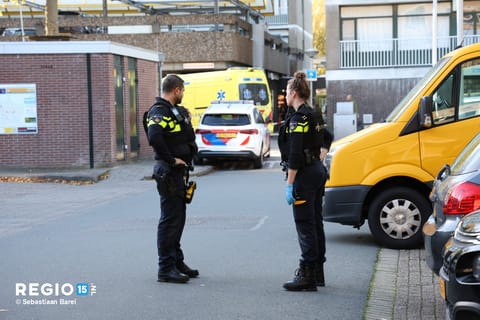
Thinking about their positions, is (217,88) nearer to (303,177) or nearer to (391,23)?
(391,23)

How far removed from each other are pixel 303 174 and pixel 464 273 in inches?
101

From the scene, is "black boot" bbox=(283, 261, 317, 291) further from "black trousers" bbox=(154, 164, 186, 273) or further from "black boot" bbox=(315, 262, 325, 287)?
"black trousers" bbox=(154, 164, 186, 273)

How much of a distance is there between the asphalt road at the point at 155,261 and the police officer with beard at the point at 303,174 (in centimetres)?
23

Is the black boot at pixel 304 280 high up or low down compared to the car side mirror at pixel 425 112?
down

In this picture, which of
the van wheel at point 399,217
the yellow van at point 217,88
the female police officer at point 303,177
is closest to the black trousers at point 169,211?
the female police officer at point 303,177

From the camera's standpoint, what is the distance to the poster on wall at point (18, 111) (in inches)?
831

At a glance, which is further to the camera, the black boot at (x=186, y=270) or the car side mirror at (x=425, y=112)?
the car side mirror at (x=425, y=112)

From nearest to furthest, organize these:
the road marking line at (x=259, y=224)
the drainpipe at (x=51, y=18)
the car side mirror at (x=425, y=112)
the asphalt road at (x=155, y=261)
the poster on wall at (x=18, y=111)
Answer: the asphalt road at (x=155, y=261), the car side mirror at (x=425, y=112), the road marking line at (x=259, y=224), the poster on wall at (x=18, y=111), the drainpipe at (x=51, y=18)

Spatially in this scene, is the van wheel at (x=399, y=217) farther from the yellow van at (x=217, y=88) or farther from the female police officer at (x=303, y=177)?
the yellow van at (x=217, y=88)

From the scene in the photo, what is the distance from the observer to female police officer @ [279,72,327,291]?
6.95 m

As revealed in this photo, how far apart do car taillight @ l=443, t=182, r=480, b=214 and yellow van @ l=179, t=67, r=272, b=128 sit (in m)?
27.0

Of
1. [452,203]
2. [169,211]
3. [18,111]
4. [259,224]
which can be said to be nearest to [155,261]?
[169,211]

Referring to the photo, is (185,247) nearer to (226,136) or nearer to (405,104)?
(405,104)

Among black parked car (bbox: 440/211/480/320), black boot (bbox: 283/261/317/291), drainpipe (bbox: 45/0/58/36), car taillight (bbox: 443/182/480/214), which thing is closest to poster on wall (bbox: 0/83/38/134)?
drainpipe (bbox: 45/0/58/36)
